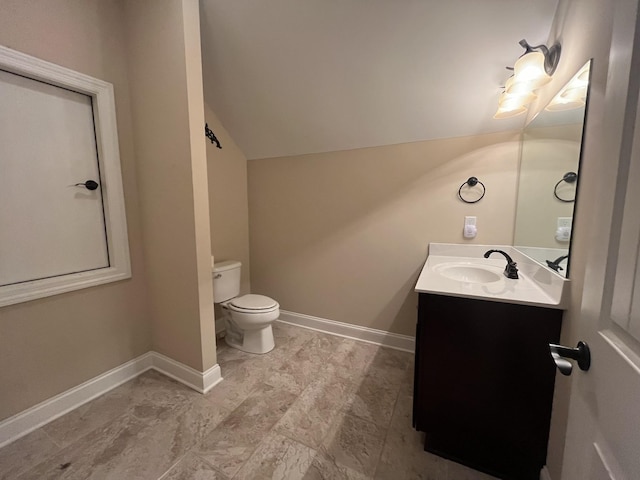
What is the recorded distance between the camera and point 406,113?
5.89 ft

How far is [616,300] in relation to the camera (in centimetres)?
43

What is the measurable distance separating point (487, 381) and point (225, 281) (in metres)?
1.92

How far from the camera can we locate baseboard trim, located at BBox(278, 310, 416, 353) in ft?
6.97

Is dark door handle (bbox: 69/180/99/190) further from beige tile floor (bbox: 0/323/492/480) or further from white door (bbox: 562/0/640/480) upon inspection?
white door (bbox: 562/0/640/480)

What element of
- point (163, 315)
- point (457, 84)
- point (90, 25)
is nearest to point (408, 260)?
point (457, 84)

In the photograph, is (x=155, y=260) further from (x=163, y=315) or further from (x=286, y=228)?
(x=286, y=228)

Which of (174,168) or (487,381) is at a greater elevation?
(174,168)

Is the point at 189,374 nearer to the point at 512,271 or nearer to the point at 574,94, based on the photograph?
the point at 512,271

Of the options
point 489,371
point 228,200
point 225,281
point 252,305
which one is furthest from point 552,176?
point 228,200

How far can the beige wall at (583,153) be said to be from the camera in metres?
0.83

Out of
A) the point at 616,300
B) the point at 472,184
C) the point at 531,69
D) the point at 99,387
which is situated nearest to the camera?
the point at 616,300

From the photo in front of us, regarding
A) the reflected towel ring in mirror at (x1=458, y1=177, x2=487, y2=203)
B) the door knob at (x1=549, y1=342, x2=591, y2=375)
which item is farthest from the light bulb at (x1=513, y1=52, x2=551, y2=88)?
the door knob at (x1=549, y1=342, x2=591, y2=375)

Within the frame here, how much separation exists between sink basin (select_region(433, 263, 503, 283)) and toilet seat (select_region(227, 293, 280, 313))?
1.26 meters

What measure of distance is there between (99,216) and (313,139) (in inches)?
64.8
